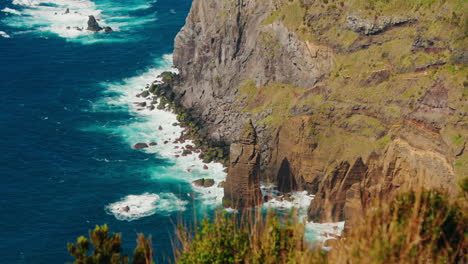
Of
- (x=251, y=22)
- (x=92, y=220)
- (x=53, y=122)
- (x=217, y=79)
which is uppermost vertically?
(x=251, y=22)

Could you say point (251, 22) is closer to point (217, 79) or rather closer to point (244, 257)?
point (217, 79)

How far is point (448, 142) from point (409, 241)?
66894 millimetres

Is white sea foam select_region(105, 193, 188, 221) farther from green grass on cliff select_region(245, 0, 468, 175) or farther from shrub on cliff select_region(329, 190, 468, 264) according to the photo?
shrub on cliff select_region(329, 190, 468, 264)

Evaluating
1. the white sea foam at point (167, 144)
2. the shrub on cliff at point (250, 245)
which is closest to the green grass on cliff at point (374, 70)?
the white sea foam at point (167, 144)

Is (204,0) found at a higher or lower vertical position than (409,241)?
higher

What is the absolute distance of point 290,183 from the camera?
429 ft

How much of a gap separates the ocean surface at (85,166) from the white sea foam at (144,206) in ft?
0.63

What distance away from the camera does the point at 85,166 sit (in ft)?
479

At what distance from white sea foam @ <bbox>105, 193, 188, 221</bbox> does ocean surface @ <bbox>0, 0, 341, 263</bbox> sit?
19 centimetres

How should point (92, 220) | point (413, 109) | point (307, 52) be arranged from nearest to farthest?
1. point (413, 109)
2. point (92, 220)
3. point (307, 52)

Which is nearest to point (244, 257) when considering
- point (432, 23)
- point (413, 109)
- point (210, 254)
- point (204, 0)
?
point (210, 254)

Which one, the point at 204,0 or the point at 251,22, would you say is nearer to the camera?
the point at 251,22

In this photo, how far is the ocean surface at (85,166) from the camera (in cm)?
12388

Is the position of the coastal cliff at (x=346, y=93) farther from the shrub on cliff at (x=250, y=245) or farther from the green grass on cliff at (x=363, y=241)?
the green grass on cliff at (x=363, y=241)
